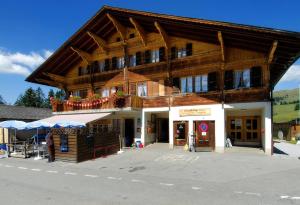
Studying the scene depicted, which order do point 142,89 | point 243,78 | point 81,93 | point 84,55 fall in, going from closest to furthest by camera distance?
1. point 243,78
2. point 142,89
3. point 84,55
4. point 81,93

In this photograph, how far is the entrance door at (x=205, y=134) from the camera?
21141mm

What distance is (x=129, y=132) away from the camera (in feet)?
85.5

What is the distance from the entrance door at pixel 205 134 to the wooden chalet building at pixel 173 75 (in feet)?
0.25

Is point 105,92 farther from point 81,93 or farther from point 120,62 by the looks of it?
point 81,93

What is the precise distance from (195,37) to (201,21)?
3529 mm

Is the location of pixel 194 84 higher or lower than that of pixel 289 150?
higher

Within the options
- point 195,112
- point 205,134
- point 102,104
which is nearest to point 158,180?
point 205,134

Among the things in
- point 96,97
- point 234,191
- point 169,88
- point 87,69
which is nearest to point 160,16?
point 169,88

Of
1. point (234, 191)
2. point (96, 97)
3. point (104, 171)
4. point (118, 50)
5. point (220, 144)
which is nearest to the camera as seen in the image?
point (234, 191)

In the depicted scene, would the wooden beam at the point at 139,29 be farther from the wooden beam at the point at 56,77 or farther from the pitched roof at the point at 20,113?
the pitched roof at the point at 20,113

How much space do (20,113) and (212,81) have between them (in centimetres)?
2666

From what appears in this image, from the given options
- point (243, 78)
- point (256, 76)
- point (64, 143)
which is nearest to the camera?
point (64, 143)

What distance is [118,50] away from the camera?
27.0 m

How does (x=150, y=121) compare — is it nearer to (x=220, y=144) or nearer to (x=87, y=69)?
(x=220, y=144)
